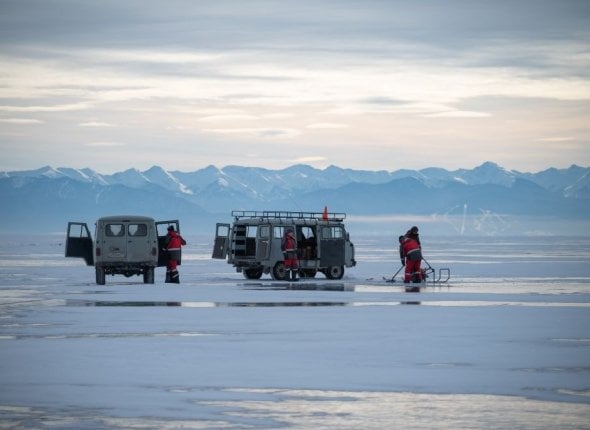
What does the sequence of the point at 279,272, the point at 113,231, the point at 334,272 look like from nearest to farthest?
the point at 113,231, the point at 279,272, the point at 334,272

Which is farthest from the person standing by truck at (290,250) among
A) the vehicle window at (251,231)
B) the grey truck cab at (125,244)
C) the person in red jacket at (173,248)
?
the grey truck cab at (125,244)

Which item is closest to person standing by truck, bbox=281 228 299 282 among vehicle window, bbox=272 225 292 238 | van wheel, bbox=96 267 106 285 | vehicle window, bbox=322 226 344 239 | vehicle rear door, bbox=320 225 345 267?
vehicle window, bbox=272 225 292 238

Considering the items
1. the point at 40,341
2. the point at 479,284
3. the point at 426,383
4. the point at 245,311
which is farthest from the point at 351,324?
the point at 479,284

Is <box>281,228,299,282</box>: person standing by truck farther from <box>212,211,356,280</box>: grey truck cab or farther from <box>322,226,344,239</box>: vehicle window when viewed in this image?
<box>322,226,344,239</box>: vehicle window

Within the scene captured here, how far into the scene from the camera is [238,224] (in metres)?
43.0

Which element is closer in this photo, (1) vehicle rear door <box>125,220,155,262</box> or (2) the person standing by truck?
(1) vehicle rear door <box>125,220,155,262</box>

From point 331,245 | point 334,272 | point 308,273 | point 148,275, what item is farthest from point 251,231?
point 148,275

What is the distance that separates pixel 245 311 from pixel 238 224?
1485 centimetres

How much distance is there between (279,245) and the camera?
42.8 m

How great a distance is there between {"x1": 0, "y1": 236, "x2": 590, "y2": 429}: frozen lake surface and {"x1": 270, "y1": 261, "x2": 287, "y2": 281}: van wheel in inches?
375

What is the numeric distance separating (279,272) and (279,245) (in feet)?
3.23

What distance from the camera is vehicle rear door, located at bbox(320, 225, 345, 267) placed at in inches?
1727

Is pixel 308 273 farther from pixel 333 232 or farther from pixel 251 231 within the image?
pixel 251 231

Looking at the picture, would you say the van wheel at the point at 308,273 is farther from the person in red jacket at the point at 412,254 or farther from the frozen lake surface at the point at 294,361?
the frozen lake surface at the point at 294,361
